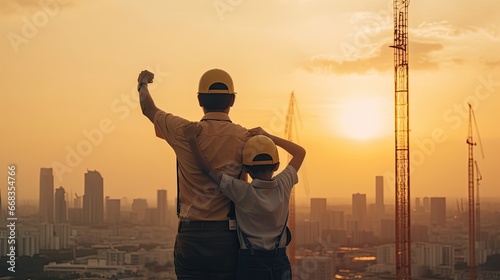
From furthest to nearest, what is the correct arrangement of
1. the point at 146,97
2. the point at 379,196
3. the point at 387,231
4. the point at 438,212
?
the point at 438,212 < the point at 387,231 < the point at 379,196 < the point at 146,97

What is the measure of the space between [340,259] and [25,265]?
74.7ft

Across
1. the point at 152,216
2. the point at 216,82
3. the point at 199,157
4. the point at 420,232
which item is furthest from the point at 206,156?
the point at 420,232

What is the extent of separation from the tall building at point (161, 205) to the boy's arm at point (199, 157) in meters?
24.6

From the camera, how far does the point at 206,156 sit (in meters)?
4.67

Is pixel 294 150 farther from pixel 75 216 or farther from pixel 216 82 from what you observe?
pixel 75 216

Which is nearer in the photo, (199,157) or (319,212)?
(199,157)

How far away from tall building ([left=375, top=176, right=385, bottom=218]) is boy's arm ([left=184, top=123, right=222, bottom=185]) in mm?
37565

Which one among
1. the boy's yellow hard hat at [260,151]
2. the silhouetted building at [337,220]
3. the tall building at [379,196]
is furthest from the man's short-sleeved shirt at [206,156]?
the silhouetted building at [337,220]

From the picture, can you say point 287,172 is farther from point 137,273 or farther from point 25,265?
point 137,273

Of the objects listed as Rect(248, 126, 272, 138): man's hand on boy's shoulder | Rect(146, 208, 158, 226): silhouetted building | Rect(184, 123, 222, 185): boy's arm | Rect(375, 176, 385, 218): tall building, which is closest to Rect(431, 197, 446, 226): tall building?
Rect(375, 176, 385, 218): tall building

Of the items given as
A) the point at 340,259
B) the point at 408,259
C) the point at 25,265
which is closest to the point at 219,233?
the point at 25,265

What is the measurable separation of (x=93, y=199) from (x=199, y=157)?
79.4 ft

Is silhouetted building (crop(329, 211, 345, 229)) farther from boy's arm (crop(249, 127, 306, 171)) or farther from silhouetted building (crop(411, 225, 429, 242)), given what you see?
boy's arm (crop(249, 127, 306, 171))

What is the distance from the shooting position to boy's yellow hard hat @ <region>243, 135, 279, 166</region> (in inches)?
180
